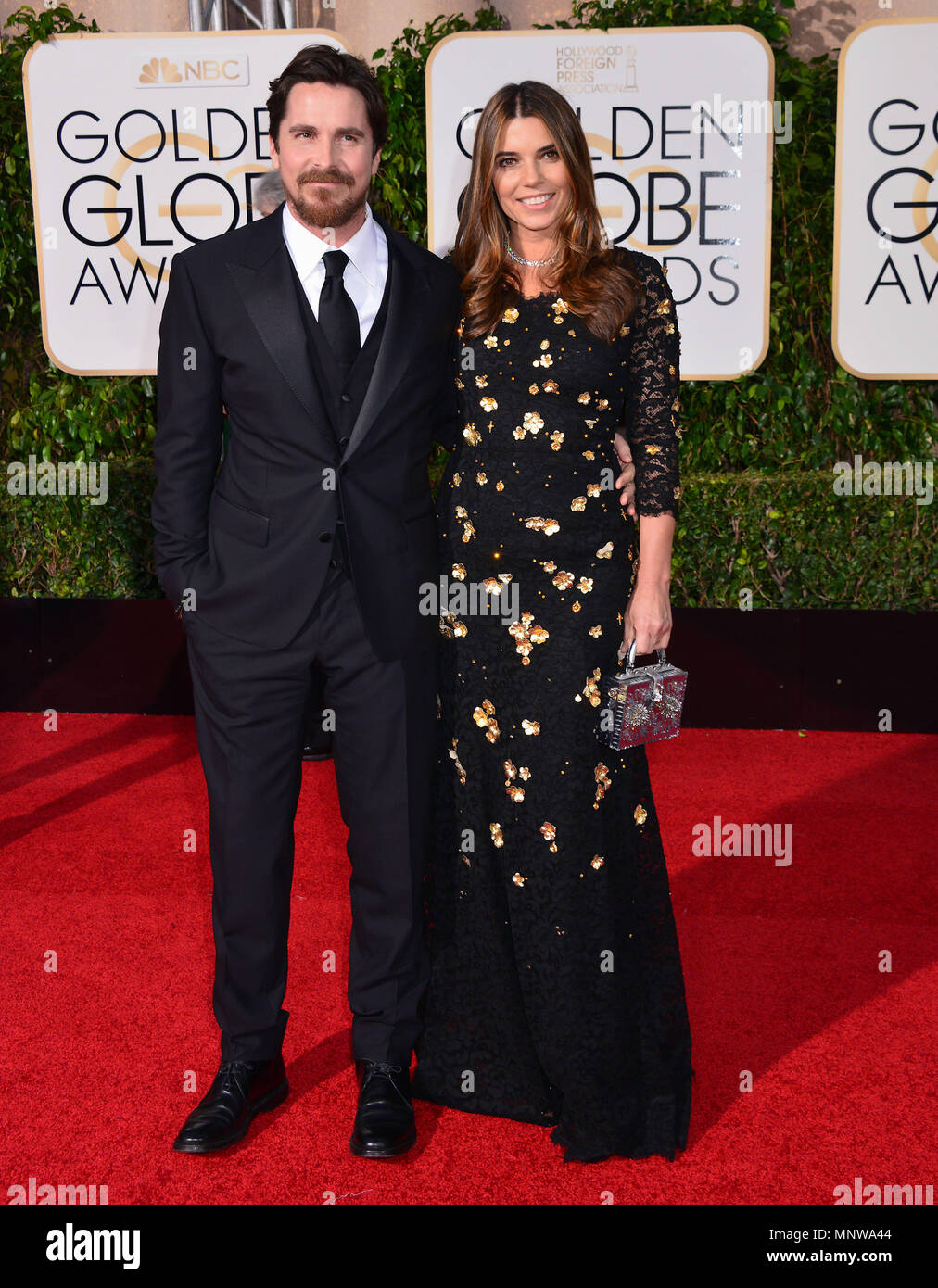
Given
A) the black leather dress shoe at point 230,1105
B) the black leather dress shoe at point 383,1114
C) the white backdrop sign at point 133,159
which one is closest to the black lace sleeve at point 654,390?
the black leather dress shoe at point 383,1114

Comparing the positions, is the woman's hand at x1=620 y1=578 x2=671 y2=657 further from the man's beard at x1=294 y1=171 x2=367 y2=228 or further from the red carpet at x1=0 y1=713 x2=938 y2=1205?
the red carpet at x1=0 y1=713 x2=938 y2=1205

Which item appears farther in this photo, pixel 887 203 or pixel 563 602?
pixel 887 203

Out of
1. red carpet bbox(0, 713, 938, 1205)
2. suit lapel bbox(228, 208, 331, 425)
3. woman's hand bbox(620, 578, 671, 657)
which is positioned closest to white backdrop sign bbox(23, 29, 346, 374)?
red carpet bbox(0, 713, 938, 1205)

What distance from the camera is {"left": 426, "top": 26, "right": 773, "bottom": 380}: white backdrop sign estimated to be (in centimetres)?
566

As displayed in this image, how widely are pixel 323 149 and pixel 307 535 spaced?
2.26 feet

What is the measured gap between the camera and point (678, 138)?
5715 mm

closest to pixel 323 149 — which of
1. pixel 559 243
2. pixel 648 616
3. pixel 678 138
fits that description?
pixel 559 243

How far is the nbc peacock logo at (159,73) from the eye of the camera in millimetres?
5984

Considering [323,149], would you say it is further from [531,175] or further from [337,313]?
[531,175]

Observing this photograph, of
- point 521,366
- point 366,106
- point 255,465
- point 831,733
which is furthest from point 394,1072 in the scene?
point 831,733

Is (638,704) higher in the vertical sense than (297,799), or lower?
higher

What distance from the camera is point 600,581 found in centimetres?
243

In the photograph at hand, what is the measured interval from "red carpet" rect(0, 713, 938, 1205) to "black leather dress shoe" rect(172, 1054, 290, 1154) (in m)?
0.04

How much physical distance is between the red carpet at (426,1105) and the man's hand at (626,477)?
130 centimetres
